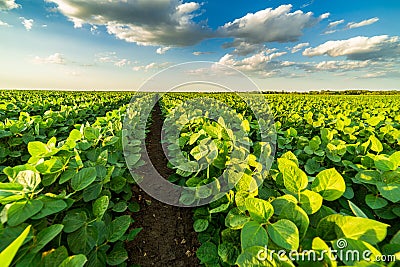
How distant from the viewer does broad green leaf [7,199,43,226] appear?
1080 mm

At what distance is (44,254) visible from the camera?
1.09 metres

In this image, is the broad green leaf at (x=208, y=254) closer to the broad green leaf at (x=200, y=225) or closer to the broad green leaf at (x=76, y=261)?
the broad green leaf at (x=200, y=225)

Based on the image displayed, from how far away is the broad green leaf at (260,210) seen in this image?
3.64ft

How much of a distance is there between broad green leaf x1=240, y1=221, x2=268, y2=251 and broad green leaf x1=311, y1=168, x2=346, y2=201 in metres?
0.42

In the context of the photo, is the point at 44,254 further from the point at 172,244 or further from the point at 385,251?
the point at 172,244

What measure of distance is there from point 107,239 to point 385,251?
1.40 m

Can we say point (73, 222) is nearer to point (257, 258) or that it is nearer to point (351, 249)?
point (257, 258)

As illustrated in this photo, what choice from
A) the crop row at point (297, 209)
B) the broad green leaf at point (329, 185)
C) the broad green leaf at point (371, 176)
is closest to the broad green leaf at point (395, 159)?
the crop row at point (297, 209)

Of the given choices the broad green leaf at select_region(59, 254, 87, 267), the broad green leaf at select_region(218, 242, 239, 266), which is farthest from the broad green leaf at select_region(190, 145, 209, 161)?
the broad green leaf at select_region(59, 254, 87, 267)

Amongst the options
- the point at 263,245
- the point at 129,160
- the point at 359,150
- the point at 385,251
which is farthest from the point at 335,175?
the point at 129,160

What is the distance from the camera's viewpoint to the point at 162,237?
11.5 feet

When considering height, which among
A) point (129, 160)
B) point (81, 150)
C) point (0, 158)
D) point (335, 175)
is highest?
point (335, 175)

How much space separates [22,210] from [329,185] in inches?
58.0

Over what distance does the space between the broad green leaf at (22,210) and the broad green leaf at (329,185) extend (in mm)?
1358
